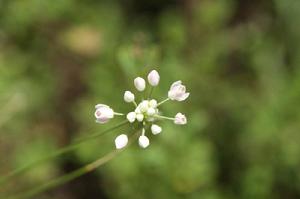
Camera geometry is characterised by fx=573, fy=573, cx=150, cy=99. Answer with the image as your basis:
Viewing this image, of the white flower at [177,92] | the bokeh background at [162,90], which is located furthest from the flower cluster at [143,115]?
the bokeh background at [162,90]

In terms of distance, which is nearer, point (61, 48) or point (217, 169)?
point (217, 169)

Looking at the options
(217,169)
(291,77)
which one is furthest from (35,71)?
(291,77)

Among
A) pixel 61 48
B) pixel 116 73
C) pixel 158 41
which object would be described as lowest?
pixel 116 73

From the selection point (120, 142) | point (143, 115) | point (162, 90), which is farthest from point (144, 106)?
point (162, 90)

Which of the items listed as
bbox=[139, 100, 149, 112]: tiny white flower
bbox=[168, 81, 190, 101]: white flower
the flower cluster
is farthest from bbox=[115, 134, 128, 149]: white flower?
bbox=[168, 81, 190, 101]: white flower

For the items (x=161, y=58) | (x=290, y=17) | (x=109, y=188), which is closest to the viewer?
(x=161, y=58)

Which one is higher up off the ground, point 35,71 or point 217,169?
point 35,71

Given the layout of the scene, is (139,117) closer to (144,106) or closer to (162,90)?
(144,106)

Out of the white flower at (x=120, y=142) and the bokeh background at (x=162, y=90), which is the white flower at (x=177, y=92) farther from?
the bokeh background at (x=162, y=90)

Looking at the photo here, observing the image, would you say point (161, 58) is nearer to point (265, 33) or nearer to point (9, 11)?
point (265, 33)
